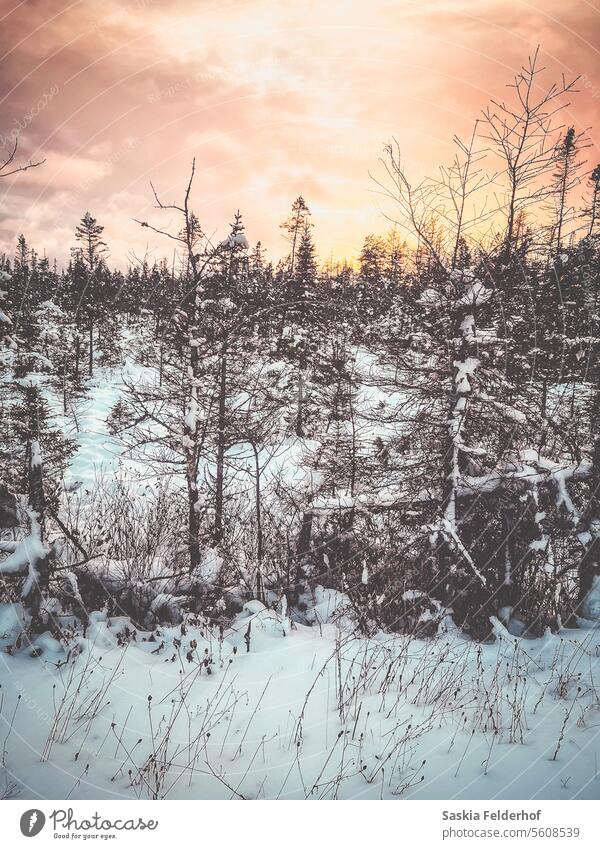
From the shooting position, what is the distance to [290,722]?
142 inches

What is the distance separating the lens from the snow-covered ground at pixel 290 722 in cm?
307

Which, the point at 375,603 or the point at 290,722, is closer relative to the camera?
the point at 290,722

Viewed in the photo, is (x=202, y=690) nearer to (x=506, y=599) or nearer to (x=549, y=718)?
(x=549, y=718)

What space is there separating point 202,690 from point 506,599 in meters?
5.07

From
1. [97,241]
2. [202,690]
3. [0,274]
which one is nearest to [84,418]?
[97,241]

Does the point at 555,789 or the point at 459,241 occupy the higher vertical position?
the point at 459,241

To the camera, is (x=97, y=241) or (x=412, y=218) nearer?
(x=412, y=218)

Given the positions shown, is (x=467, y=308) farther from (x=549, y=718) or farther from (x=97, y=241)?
(x=97, y=241)

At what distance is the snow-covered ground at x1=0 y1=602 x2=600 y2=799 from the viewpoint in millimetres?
3066

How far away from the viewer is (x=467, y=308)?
5.30 meters
